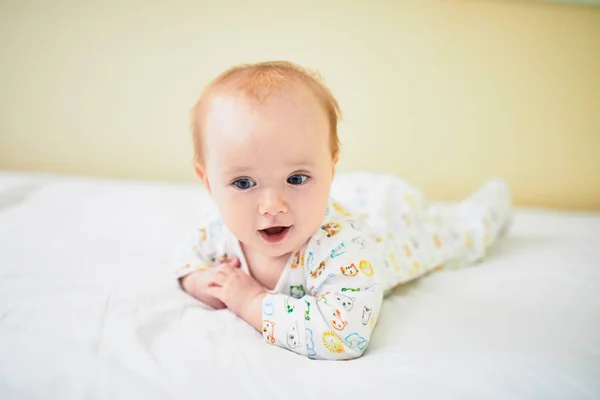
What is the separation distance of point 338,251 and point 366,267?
0.17ft

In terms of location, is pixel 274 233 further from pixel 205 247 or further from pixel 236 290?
pixel 205 247

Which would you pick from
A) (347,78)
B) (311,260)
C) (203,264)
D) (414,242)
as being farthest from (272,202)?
(347,78)

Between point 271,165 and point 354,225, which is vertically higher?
point 271,165

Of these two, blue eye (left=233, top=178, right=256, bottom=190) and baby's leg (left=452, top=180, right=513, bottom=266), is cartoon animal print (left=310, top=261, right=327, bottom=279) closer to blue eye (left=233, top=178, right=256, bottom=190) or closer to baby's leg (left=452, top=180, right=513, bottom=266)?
blue eye (left=233, top=178, right=256, bottom=190)

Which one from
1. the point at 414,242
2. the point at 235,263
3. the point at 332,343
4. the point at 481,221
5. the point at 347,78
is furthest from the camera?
the point at 347,78

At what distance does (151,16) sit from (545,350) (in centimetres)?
152

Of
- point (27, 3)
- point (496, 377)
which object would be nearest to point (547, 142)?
point (496, 377)

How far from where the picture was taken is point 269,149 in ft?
2.34

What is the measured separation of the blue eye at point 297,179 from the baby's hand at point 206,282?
0.74ft

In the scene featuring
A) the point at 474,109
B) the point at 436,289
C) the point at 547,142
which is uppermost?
the point at 474,109

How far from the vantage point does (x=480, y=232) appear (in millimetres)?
1201

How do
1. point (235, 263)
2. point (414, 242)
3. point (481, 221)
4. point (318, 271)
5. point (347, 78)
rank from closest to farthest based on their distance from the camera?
point (318, 271) < point (235, 263) < point (414, 242) < point (481, 221) < point (347, 78)

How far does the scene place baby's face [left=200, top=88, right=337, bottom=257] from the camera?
2.34ft

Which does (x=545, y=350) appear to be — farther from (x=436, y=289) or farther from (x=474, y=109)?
(x=474, y=109)
